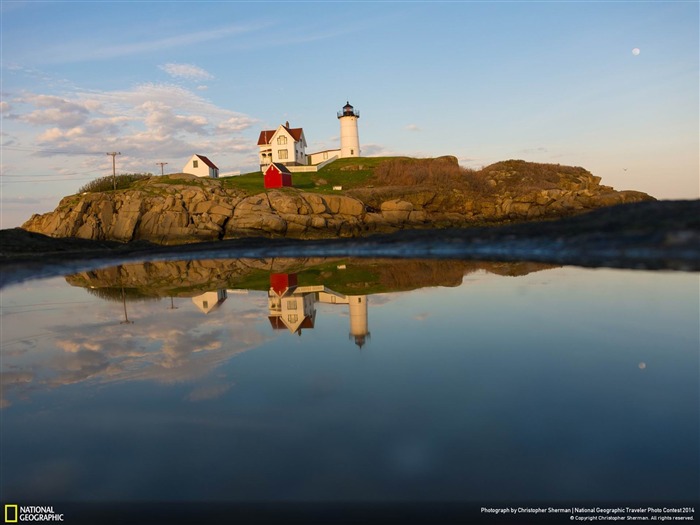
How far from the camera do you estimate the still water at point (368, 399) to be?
14.6 ft

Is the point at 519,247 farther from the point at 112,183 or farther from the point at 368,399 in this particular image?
the point at 112,183

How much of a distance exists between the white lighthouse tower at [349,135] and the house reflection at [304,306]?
88592 mm

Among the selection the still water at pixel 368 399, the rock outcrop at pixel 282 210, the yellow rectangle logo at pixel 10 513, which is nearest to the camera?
the yellow rectangle logo at pixel 10 513

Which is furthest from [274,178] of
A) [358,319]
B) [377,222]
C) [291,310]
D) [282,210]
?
[358,319]

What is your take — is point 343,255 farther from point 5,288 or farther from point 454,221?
point 454,221

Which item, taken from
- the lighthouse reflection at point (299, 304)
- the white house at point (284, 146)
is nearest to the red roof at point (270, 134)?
the white house at point (284, 146)

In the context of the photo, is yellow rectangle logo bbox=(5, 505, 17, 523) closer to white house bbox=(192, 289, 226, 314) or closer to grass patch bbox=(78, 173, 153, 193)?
white house bbox=(192, 289, 226, 314)

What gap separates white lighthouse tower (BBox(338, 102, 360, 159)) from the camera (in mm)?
103238

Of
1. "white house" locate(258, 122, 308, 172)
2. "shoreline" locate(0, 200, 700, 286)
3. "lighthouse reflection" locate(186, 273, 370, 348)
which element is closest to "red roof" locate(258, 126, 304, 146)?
"white house" locate(258, 122, 308, 172)

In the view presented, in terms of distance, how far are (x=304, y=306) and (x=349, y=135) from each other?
94389 mm

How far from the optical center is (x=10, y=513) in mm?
4305

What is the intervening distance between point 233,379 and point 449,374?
289cm

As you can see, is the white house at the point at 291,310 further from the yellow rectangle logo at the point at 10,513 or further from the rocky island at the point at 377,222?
the rocky island at the point at 377,222

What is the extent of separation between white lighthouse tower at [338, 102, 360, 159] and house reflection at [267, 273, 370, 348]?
88.6 metres
